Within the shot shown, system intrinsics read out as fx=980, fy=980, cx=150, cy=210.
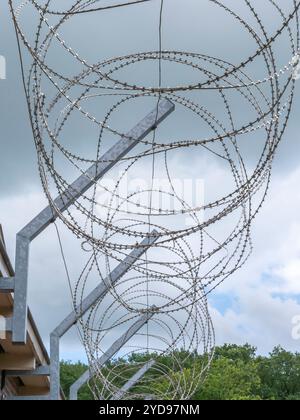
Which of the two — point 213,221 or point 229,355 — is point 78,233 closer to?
point 213,221

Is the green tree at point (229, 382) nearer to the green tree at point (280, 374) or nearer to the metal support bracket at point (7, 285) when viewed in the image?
the green tree at point (280, 374)

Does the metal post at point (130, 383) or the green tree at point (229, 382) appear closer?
the metal post at point (130, 383)

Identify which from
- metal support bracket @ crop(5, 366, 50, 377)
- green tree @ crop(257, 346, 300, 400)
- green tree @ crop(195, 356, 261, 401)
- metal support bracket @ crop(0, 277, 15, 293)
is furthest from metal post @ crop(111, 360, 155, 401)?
green tree @ crop(257, 346, 300, 400)

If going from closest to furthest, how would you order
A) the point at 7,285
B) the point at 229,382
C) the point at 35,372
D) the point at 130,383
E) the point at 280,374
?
the point at 7,285 < the point at 35,372 < the point at 130,383 < the point at 229,382 < the point at 280,374

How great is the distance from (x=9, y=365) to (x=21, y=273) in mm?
4359

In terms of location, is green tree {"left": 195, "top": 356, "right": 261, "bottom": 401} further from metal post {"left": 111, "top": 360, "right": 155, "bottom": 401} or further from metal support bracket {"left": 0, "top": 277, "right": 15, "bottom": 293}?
metal support bracket {"left": 0, "top": 277, "right": 15, "bottom": 293}

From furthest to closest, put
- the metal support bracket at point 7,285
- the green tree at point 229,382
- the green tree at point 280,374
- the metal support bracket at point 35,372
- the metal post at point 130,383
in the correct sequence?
the green tree at point 280,374 → the green tree at point 229,382 → the metal support bracket at point 35,372 → the metal post at point 130,383 → the metal support bracket at point 7,285

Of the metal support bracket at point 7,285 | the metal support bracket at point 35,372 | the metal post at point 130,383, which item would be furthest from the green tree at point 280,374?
the metal support bracket at point 7,285

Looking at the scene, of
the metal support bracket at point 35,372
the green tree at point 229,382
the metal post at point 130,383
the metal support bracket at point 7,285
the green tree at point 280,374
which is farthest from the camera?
the green tree at point 280,374

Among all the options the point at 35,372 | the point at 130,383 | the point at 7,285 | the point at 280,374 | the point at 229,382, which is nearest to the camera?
the point at 7,285

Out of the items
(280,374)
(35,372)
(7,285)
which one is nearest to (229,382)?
(280,374)

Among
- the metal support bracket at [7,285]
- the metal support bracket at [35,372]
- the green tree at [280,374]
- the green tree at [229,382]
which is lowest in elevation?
the metal support bracket at [7,285]

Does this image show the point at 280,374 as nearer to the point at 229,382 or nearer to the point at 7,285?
the point at 229,382
